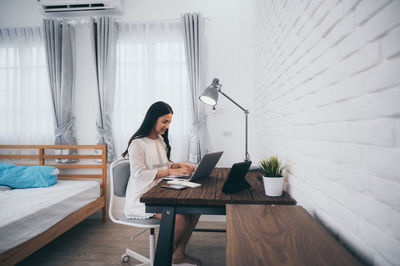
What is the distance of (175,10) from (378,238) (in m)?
3.27

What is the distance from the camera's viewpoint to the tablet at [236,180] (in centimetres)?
125

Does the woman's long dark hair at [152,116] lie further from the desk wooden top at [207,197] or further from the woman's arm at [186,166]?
the desk wooden top at [207,197]

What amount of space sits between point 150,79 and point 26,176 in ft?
6.23

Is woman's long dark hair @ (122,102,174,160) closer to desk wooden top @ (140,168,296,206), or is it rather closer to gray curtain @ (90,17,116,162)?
desk wooden top @ (140,168,296,206)

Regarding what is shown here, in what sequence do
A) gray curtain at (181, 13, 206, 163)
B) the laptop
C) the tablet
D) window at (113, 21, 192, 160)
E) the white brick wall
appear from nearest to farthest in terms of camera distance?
the white brick wall, the tablet, the laptop, gray curtain at (181, 13, 206, 163), window at (113, 21, 192, 160)

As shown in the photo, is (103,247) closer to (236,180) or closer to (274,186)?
(236,180)

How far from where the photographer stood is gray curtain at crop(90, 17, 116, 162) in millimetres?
2988

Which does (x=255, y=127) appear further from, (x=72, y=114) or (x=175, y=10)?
(x=72, y=114)

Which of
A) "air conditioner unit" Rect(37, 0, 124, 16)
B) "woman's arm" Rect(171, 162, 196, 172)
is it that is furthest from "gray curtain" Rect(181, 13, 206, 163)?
"air conditioner unit" Rect(37, 0, 124, 16)

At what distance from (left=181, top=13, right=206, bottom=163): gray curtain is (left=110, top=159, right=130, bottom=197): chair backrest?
1125 millimetres

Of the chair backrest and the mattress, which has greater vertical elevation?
the chair backrest

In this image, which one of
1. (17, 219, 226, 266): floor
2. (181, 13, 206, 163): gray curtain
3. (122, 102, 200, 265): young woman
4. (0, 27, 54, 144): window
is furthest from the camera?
A: (0, 27, 54, 144): window

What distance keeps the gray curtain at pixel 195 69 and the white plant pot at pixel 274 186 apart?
1736mm

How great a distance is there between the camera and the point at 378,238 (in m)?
0.60
